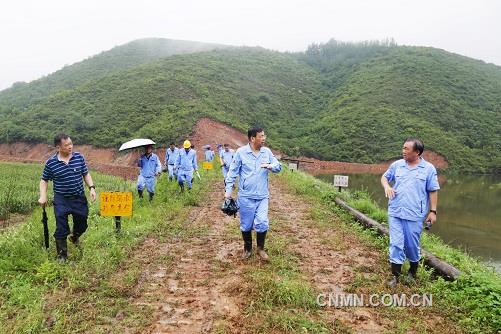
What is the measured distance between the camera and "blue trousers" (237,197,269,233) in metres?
6.05

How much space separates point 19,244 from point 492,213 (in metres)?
18.2

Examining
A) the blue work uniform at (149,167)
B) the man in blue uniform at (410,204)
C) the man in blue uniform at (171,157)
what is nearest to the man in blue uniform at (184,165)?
the man in blue uniform at (171,157)

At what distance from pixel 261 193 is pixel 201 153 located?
112ft

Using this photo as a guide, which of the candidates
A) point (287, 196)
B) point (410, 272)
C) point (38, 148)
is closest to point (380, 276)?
point (410, 272)

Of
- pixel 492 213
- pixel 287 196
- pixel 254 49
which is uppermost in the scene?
pixel 254 49

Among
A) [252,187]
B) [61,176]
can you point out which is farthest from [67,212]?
A: [252,187]

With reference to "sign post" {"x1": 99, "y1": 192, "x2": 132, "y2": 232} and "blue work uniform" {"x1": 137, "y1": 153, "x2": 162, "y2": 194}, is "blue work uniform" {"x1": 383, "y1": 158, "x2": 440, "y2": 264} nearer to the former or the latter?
"sign post" {"x1": 99, "y1": 192, "x2": 132, "y2": 232}

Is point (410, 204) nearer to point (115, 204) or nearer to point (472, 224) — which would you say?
point (115, 204)

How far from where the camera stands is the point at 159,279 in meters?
5.30

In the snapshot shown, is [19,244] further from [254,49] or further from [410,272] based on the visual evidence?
[254,49]

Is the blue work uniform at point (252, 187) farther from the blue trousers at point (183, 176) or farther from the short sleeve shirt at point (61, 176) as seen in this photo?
the blue trousers at point (183, 176)

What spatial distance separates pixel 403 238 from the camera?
5.22 meters

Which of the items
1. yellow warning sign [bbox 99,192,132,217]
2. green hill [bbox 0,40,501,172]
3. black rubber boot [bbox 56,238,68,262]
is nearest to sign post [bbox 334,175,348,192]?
yellow warning sign [bbox 99,192,132,217]

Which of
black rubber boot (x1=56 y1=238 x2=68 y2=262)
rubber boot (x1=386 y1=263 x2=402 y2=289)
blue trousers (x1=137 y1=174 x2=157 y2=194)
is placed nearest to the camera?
rubber boot (x1=386 y1=263 x2=402 y2=289)
